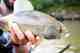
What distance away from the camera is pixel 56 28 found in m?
1.58

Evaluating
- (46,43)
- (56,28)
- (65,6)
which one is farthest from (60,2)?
(46,43)

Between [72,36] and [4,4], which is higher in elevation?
[4,4]

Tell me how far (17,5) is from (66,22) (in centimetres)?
31

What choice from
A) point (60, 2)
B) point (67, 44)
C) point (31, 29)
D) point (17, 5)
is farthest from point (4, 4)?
point (67, 44)

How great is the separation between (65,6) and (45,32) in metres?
0.19

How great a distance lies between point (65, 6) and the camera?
62.2 inches

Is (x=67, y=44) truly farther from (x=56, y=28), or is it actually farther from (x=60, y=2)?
(x=60, y=2)

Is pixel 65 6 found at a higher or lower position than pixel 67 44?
higher

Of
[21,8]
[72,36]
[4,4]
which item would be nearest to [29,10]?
[21,8]

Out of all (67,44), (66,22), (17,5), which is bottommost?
(67,44)

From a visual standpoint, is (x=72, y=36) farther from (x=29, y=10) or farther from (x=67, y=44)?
(x=29, y=10)

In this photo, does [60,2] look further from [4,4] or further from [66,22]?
[4,4]

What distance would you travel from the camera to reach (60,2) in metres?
1.58

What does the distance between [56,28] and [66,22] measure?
0.07 metres
